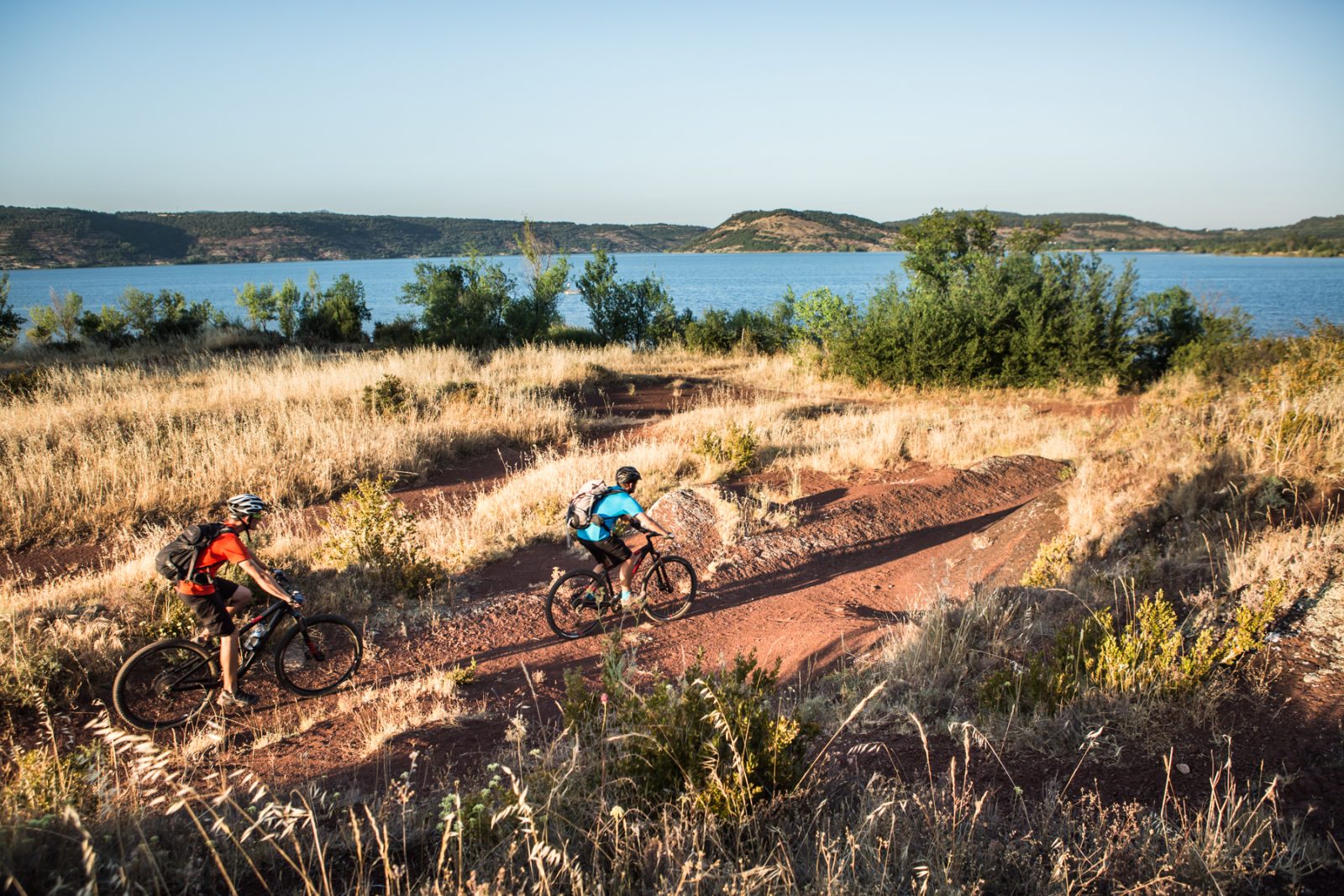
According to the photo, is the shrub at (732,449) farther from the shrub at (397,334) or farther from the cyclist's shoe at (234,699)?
the shrub at (397,334)

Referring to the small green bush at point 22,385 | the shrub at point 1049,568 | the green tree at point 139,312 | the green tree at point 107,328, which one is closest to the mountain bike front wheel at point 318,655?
the shrub at point 1049,568

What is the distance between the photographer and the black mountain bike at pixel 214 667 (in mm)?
5082

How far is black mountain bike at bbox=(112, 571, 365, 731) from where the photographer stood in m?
5.08

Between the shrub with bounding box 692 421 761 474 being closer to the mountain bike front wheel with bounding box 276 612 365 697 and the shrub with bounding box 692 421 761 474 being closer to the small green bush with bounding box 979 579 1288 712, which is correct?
the mountain bike front wheel with bounding box 276 612 365 697

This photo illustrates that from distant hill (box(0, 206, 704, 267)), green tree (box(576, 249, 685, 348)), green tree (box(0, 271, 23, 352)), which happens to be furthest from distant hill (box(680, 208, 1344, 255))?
green tree (box(0, 271, 23, 352))

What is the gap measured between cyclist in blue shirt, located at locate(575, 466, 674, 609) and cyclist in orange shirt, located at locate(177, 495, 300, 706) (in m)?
2.37

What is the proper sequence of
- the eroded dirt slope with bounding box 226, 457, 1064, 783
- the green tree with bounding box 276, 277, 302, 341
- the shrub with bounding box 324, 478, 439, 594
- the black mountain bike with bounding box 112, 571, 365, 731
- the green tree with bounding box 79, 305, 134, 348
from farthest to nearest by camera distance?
the green tree with bounding box 276, 277, 302, 341 < the green tree with bounding box 79, 305, 134, 348 < the shrub with bounding box 324, 478, 439, 594 < the black mountain bike with bounding box 112, 571, 365, 731 < the eroded dirt slope with bounding box 226, 457, 1064, 783

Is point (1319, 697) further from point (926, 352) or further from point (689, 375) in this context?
point (689, 375)

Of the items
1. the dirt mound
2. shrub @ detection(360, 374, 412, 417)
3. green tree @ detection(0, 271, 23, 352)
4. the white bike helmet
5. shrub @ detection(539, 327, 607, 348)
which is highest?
green tree @ detection(0, 271, 23, 352)

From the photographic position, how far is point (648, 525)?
257 inches

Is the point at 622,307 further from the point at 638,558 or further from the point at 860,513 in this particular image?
the point at 638,558

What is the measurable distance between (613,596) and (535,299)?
22749 mm

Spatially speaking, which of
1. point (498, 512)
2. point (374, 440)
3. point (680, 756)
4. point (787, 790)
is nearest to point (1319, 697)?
point (787, 790)

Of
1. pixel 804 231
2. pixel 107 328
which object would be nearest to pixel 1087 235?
pixel 804 231
